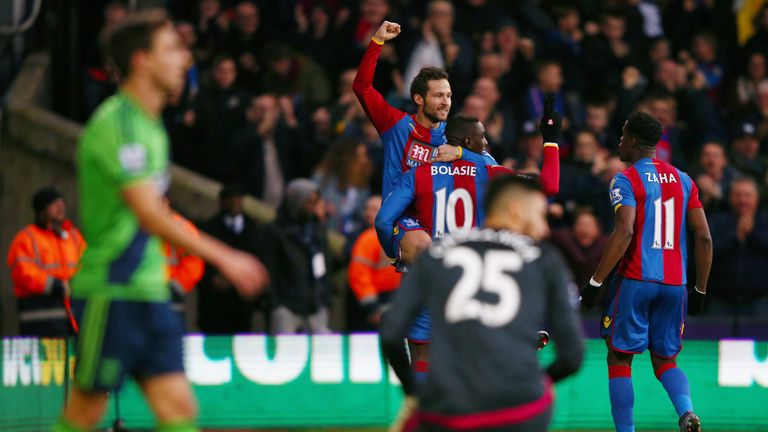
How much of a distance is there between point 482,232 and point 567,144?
31.4 feet

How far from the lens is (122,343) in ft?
19.7

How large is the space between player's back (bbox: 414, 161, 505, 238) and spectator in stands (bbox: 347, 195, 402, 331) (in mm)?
4231

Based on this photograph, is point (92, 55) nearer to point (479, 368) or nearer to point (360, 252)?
point (360, 252)

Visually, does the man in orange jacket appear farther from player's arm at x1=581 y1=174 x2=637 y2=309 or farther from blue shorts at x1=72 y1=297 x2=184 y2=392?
blue shorts at x1=72 y1=297 x2=184 y2=392

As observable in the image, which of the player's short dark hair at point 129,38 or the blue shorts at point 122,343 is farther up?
the player's short dark hair at point 129,38

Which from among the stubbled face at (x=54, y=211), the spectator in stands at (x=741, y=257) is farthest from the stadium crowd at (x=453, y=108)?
the stubbled face at (x=54, y=211)

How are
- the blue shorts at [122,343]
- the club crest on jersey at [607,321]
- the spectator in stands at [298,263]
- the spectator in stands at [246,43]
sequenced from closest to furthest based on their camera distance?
the blue shorts at [122,343], the club crest on jersey at [607,321], the spectator in stands at [298,263], the spectator in stands at [246,43]

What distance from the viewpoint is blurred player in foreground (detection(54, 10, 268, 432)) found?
5.98 metres

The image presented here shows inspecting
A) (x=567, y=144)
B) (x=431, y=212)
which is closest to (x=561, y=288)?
(x=431, y=212)

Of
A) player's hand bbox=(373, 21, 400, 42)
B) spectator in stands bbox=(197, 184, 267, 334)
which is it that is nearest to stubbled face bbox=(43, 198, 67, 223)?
spectator in stands bbox=(197, 184, 267, 334)

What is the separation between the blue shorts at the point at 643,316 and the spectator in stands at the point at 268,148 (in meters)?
6.03

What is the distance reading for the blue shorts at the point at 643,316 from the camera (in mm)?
9688

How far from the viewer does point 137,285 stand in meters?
6.07

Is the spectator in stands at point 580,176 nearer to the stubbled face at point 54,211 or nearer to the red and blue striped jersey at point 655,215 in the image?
the red and blue striped jersey at point 655,215
